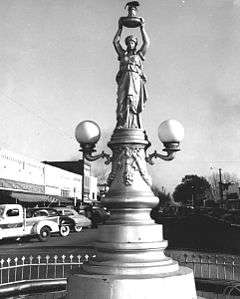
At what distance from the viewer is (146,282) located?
15.5ft

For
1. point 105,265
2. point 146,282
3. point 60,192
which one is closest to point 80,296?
point 105,265

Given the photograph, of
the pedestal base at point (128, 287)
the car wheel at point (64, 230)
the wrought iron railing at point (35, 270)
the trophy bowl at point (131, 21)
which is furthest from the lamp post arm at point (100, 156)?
the car wheel at point (64, 230)

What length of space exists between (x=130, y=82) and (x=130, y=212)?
5.62 feet

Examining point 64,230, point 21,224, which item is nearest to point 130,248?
point 21,224

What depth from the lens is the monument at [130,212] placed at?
4.78m

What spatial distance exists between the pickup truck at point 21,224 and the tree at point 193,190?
8024 cm

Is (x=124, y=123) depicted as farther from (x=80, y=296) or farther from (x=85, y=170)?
(x=85, y=170)

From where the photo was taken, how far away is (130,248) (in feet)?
16.5

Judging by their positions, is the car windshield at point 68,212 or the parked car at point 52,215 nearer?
the parked car at point 52,215

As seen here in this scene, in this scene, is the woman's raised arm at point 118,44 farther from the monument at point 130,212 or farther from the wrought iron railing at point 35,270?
the wrought iron railing at point 35,270

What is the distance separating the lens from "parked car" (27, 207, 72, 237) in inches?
814

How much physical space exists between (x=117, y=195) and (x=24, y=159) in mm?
25305

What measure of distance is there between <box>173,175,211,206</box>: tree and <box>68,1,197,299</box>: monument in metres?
93.7

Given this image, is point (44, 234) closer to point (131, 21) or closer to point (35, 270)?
point (35, 270)
